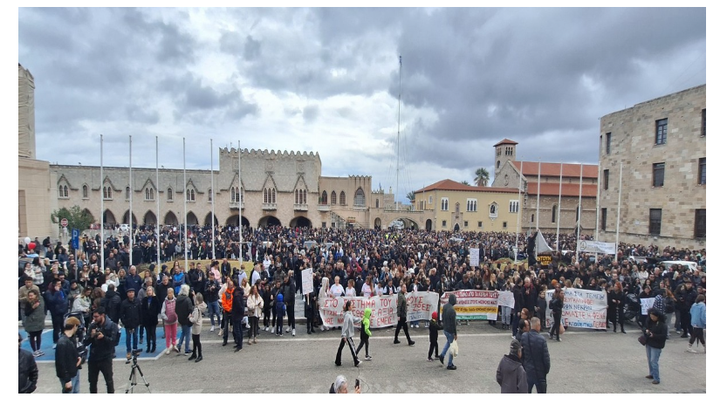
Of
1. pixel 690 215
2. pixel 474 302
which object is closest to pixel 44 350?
pixel 474 302

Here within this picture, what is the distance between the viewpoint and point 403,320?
30.8ft

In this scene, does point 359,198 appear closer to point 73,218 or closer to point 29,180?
point 73,218

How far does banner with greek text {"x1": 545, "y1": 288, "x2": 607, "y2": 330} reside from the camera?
11.1 metres

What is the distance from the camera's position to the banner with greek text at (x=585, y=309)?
11.1 metres

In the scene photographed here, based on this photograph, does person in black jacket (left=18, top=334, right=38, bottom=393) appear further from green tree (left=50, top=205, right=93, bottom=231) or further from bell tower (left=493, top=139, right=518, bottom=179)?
bell tower (left=493, top=139, right=518, bottom=179)

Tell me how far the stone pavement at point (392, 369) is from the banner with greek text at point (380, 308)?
2.47 feet

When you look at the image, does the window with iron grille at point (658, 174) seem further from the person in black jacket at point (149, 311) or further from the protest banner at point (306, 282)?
the person in black jacket at point (149, 311)

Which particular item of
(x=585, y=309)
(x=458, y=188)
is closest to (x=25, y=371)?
(x=585, y=309)

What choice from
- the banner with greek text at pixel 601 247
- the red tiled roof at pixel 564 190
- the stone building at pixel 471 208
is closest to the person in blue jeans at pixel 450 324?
the banner with greek text at pixel 601 247

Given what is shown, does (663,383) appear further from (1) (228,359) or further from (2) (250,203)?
(2) (250,203)

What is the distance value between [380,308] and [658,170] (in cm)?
3135

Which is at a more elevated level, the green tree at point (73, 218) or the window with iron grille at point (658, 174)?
the window with iron grille at point (658, 174)

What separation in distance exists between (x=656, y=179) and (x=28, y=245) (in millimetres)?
44826

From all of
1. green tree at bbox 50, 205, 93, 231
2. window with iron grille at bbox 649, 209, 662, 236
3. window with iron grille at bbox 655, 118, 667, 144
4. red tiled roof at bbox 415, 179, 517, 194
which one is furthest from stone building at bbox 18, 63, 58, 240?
window with iron grille at bbox 655, 118, 667, 144
